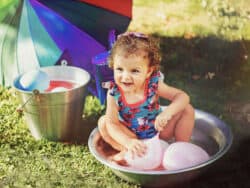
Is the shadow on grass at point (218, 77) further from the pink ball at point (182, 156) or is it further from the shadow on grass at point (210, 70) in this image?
the pink ball at point (182, 156)

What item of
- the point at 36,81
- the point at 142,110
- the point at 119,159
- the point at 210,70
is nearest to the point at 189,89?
the point at 210,70

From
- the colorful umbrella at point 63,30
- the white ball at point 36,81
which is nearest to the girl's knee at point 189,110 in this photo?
the colorful umbrella at point 63,30

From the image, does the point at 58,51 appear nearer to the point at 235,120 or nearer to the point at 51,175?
the point at 51,175

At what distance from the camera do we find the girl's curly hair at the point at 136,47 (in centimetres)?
159

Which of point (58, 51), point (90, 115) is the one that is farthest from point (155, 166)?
point (58, 51)

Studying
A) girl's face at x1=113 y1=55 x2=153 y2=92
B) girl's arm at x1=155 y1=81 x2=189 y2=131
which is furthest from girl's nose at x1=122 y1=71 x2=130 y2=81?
girl's arm at x1=155 y1=81 x2=189 y2=131

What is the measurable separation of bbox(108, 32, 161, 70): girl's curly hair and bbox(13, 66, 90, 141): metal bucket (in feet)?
0.60

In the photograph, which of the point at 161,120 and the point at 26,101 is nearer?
the point at 161,120

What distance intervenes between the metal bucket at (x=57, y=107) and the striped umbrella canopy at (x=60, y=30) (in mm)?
30

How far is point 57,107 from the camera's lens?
1.78 m

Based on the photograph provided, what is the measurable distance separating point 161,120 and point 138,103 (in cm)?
7

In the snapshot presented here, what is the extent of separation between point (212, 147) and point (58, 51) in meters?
0.49

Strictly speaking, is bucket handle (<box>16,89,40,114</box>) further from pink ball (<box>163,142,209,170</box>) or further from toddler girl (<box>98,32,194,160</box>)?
pink ball (<box>163,142,209,170</box>)

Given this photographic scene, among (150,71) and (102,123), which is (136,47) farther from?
(102,123)
